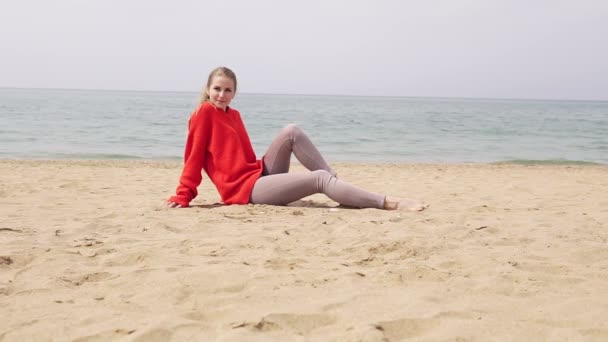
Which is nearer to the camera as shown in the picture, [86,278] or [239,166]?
[86,278]

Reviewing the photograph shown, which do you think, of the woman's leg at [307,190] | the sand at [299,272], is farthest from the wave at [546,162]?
the woman's leg at [307,190]

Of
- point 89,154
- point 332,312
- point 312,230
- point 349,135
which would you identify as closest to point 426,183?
point 312,230

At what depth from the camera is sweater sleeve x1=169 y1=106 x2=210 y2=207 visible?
4.69m

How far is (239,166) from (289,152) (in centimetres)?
44

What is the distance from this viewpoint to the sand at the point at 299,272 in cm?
210

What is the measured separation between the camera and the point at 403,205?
4.66 metres

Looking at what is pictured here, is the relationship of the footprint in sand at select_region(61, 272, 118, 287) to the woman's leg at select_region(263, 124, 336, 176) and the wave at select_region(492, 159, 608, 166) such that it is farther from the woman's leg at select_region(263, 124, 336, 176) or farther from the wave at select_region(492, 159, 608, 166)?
the wave at select_region(492, 159, 608, 166)

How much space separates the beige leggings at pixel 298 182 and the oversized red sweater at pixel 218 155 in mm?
119

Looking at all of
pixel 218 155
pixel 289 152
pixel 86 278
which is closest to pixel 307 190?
pixel 289 152

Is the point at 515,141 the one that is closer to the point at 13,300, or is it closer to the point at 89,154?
the point at 89,154

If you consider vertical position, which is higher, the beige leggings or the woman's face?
the woman's face

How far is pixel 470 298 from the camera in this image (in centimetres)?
242

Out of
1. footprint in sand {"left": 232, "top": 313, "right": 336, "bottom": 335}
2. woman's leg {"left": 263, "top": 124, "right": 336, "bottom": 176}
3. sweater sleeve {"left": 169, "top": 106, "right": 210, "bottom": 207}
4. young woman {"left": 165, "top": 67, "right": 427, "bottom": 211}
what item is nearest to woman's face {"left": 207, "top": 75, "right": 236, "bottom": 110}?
young woman {"left": 165, "top": 67, "right": 427, "bottom": 211}

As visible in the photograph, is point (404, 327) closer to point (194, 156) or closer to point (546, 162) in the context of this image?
point (194, 156)
